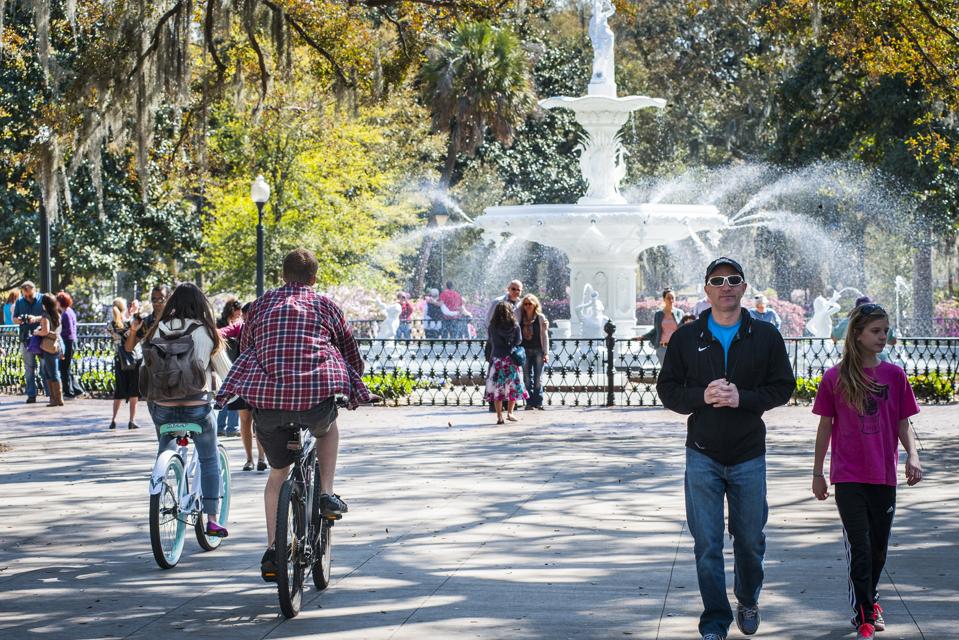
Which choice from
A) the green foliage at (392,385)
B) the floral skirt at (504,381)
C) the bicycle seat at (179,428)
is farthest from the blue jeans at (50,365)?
the bicycle seat at (179,428)

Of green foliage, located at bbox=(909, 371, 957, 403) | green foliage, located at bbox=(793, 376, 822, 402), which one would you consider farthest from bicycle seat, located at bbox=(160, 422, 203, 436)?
green foliage, located at bbox=(909, 371, 957, 403)

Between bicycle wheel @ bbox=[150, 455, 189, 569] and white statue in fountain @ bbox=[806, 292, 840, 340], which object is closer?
bicycle wheel @ bbox=[150, 455, 189, 569]

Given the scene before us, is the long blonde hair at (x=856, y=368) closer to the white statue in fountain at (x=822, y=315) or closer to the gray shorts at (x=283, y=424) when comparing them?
the gray shorts at (x=283, y=424)

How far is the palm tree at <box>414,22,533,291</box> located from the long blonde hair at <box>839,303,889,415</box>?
3480cm

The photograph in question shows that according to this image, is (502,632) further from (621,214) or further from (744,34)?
(744,34)

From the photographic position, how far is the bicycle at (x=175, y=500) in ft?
24.4

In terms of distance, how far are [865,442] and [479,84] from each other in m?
36.2

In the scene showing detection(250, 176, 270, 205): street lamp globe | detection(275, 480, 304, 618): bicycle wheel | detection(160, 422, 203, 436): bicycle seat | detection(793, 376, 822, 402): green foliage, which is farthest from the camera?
detection(250, 176, 270, 205): street lamp globe

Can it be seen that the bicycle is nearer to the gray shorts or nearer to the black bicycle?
the black bicycle

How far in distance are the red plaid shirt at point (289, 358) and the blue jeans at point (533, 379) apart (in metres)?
11.1

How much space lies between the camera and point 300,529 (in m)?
6.54

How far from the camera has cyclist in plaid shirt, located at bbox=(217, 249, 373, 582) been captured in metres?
6.55

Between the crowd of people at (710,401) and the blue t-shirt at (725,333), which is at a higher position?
Answer: the blue t-shirt at (725,333)

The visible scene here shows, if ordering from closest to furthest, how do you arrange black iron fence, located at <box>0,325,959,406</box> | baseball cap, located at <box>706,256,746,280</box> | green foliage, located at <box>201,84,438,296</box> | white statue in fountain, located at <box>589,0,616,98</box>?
baseball cap, located at <box>706,256,746,280</box> → black iron fence, located at <box>0,325,959,406</box> → white statue in fountain, located at <box>589,0,616,98</box> → green foliage, located at <box>201,84,438,296</box>
